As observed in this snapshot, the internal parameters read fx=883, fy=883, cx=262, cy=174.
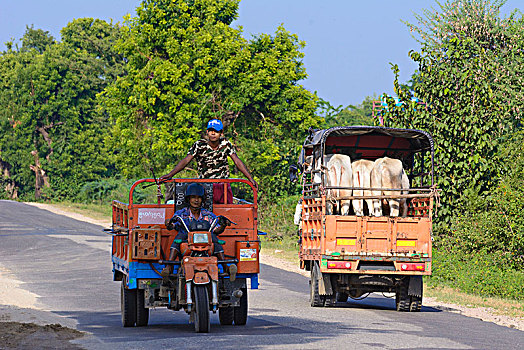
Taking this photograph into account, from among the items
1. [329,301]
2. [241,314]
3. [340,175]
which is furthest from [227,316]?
[340,175]

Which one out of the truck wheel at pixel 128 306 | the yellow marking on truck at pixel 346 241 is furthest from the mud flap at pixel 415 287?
the truck wheel at pixel 128 306

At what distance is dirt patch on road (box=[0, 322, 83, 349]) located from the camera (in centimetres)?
1038

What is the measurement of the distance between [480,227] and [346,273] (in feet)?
33.7

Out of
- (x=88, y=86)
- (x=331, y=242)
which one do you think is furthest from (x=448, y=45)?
(x=88, y=86)

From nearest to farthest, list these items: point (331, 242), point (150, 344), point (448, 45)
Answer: point (150, 344) < point (331, 242) < point (448, 45)

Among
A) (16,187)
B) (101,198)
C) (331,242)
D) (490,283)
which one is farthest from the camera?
(16,187)

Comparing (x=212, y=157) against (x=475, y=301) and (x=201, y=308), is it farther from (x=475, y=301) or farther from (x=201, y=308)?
(x=475, y=301)

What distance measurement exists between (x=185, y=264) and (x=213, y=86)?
36.0 metres

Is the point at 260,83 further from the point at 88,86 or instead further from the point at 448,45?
the point at 88,86

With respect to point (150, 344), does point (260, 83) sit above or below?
above

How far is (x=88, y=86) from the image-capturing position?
71625mm

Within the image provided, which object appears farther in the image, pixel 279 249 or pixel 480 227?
pixel 279 249

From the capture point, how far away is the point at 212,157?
13.0 metres

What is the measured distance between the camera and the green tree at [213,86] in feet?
150
